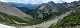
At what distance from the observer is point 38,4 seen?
3.64 ft

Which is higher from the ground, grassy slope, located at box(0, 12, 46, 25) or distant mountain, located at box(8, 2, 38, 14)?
distant mountain, located at box(8, 2, 38, 14)

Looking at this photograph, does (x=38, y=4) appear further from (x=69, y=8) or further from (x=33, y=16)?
(x=69, y=8)

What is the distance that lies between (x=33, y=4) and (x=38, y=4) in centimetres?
4

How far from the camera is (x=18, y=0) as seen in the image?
1.10 meters

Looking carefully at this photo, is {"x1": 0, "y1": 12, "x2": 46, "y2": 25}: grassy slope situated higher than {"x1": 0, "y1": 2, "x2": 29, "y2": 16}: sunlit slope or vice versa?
{"x1": 0, "y1": 2, "x2": 29, "y2": 16}: sunlit slope

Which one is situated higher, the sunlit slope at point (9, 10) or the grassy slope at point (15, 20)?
the sunlit slope at point (9, 10)

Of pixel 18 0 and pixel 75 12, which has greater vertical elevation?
pixel 18 0

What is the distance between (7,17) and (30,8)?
0.18 metres

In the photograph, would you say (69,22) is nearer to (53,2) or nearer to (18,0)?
(53,2)

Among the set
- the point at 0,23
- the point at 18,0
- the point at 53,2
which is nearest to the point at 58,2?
the point at 53,2

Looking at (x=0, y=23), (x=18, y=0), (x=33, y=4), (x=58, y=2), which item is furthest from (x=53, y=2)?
(x=0, y=23)

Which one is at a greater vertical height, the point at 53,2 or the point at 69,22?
the point at 53,2

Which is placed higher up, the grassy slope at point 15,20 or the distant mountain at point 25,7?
the distant mountain at point 25,7

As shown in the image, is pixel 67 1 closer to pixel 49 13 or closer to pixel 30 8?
pixel 49 13
